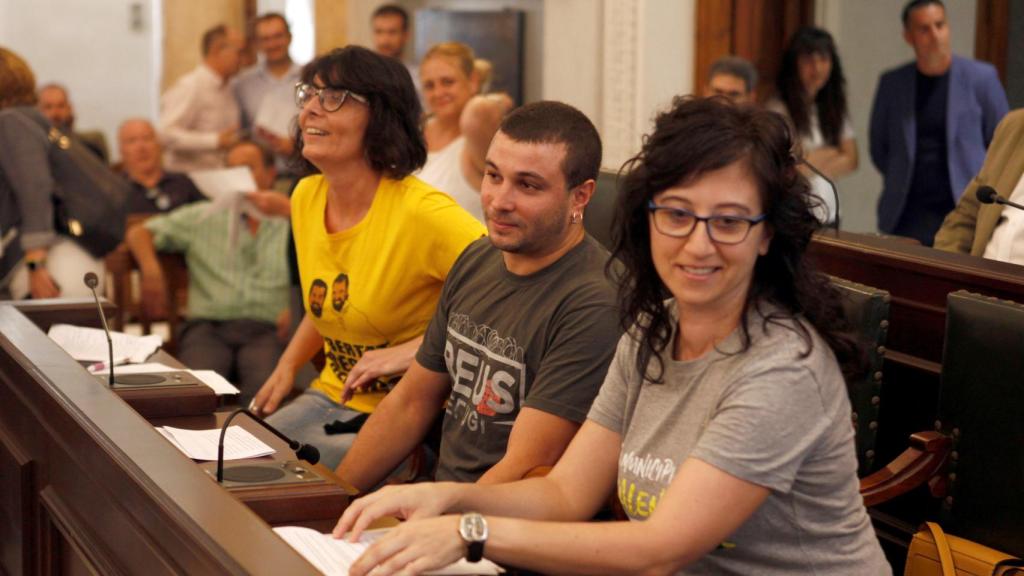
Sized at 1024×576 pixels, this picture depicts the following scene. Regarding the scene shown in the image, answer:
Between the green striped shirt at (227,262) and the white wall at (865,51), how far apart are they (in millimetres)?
3129

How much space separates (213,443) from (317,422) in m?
0.75

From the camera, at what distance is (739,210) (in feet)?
5.92

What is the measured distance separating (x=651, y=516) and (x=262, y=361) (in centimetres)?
353

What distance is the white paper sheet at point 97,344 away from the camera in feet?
10.5

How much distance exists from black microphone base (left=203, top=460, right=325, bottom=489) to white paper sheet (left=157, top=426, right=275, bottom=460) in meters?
0.07

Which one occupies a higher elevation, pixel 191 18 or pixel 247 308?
pixel 191 18

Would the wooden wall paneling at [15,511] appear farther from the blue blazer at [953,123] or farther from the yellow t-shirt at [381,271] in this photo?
the blue blazer at [953,123]

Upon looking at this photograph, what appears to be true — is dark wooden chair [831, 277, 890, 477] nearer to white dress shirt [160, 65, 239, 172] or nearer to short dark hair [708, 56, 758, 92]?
short dark hair [708, 56, 758, 92]

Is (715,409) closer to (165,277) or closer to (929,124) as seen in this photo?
(929,124)

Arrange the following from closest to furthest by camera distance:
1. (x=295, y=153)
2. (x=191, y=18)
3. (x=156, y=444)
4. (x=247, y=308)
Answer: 1. (x=156, y=444)
2. (x=295, y=153)
3. (x=247, y=308)
4. (x=191, y=18)

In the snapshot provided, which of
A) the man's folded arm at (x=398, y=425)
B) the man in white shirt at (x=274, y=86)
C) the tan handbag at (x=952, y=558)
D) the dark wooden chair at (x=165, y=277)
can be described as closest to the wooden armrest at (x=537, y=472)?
the man's folded arm at (x=398, y=425)

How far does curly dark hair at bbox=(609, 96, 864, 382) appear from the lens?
5.94 ft

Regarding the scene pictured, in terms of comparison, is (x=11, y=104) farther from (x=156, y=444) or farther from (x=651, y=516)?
(x=651, y=516)

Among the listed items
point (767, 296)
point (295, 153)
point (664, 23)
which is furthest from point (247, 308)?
point (767, 296)
